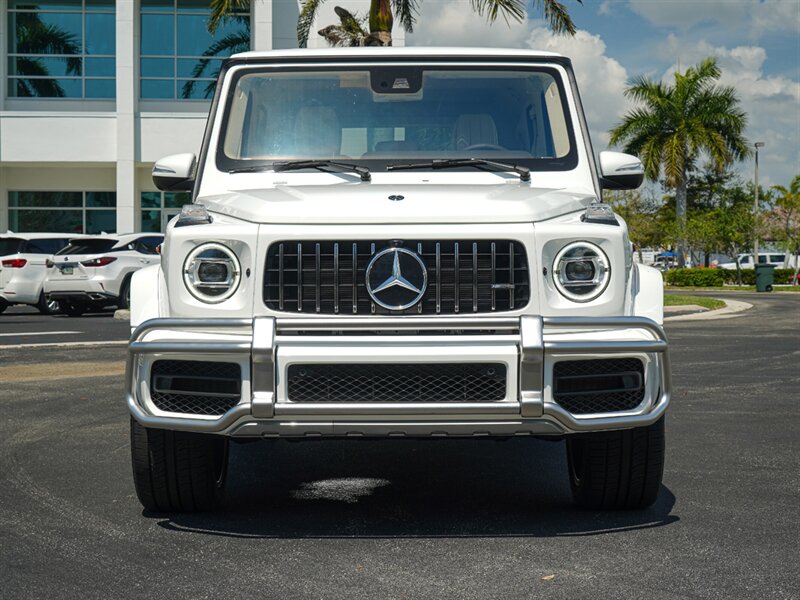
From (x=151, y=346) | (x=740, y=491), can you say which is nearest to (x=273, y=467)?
(x=151, y=346)

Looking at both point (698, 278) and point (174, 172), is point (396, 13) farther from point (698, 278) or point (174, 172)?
point (698, 278)

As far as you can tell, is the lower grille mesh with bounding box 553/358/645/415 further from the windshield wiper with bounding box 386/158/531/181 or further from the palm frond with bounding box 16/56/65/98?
the palm frond with bounding box 16/56/65/98

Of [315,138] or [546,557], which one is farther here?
[315,138]

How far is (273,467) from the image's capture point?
648 centimetres

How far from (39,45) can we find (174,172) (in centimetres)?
3112

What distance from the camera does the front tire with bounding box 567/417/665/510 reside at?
493 centimetres

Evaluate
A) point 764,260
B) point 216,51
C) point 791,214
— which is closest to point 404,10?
point 216,51

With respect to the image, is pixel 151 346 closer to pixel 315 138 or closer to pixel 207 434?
pixel 207 434

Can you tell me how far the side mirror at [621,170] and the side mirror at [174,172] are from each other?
2.14 meters

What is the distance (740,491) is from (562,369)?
1.81m

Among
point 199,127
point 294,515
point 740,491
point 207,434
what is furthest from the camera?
point 199,127

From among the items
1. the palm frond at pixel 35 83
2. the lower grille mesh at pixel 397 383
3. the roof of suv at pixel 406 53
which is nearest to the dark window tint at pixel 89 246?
the palm frond at pixel 35 83

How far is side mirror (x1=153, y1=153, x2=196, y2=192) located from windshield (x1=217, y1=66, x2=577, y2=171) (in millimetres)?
187

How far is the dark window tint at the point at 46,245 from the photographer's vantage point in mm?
21766
